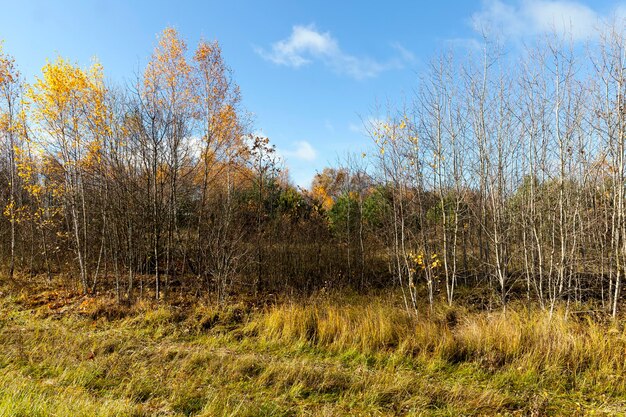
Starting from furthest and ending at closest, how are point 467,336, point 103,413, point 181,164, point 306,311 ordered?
point 181,164 < point 306,311 < point 467,336 < point 103,413

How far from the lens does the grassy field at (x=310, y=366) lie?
3289 millimetres

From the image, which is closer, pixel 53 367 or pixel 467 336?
pixel 53 367

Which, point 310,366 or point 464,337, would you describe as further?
point 464,337

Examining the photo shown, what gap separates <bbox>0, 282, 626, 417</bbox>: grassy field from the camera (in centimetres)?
329

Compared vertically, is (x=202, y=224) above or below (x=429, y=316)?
above

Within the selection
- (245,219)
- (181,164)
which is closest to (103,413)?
(181,164)

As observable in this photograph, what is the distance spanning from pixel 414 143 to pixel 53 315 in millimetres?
7866

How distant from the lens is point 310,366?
420 cm

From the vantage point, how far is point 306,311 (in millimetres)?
6121

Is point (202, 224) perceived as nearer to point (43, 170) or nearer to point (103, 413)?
point (43, 170)

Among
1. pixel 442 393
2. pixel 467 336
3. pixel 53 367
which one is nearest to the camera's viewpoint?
pixel 442 393

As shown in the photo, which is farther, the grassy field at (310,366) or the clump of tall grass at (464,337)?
the clump of tall grass at (464,337)

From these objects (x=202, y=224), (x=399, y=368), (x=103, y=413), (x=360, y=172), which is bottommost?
(x=399, y=368)

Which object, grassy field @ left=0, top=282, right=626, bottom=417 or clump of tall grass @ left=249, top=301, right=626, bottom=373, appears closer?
grassy field @ left=0, top=282, right=626, bottom=417
